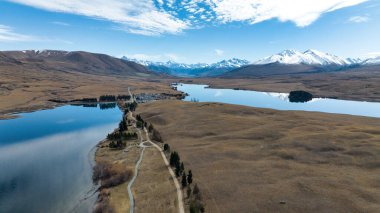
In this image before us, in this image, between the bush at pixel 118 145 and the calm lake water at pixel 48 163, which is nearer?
the calm lake water at pixel 48 163

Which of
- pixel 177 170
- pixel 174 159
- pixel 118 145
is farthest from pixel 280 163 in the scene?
pixel 118 145

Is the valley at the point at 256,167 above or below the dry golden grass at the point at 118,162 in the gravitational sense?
above

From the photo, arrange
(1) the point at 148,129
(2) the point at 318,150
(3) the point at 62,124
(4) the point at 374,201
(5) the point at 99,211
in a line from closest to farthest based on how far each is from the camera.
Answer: (4) the point at 374,201, (5) the point at 99,211, (2) the point at 318,150, (1) the point at 148,129, (3) the point at 62,124

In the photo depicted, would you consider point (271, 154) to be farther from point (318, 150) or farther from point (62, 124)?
point (62, 124)

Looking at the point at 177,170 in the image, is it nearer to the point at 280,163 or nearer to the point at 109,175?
the point at 109,175

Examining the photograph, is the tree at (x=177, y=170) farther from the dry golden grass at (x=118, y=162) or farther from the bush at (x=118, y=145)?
the bush at (x=118, y=145)

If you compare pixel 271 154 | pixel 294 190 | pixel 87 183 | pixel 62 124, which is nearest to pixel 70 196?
pixel 87 183

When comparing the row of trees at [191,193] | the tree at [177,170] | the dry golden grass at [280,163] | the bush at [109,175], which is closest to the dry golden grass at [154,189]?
the tree at [177,170]
